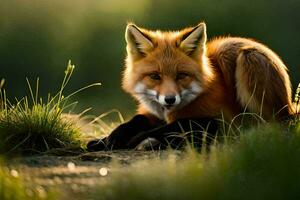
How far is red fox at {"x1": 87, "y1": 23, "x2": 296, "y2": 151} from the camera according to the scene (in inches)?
268

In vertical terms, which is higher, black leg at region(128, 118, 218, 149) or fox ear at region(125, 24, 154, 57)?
fox ear at region(125, 24, 154, 57)

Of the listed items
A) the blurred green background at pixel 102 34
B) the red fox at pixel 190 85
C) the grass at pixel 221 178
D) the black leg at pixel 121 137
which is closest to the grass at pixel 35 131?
the black leg at pixel 121 137

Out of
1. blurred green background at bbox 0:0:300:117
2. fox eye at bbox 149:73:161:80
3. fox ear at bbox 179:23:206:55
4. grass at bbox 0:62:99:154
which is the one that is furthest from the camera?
blurred green background at bbox 0:0:300:117

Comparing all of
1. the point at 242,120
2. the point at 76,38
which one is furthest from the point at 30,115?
the point at 76,38

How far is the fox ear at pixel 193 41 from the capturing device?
280 inches

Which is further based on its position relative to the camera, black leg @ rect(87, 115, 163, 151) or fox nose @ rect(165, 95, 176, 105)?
black leg @ rect(87, 115, 163, 151)

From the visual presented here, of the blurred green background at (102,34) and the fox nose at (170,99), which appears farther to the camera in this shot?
the blurred green background at (102,34)

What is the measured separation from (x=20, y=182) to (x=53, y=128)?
2.66m

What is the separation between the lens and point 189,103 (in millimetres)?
6980

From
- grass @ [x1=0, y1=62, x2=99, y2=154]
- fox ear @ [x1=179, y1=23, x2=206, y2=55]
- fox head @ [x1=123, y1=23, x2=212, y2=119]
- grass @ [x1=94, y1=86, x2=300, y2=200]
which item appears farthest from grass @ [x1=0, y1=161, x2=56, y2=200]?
fox ear @ [x1=179, y1=23, x2=206, y2=55]

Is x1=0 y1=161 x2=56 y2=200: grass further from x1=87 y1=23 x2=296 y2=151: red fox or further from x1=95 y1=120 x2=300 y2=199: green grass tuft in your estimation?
x1=87 y1=23 x2=296 y2=151: red fox

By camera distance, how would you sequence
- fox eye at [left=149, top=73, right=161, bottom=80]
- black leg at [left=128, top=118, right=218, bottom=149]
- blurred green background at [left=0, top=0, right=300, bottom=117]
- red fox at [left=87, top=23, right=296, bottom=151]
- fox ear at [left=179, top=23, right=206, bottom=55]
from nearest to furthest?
black leg at [left=128, top=118, right=218, bottom=149] < red fox at [left=87, top=23, right=296, bottom=151] < fox eye at [left=149, top=73, right=161, bottom=80] < fox ear at [left=179, top=23, right=206, bottom=55] < blurred green background at [left=0, top=0, right=300, bottom=117]

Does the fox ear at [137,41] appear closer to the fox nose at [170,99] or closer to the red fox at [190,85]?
the red fox at [190,85]

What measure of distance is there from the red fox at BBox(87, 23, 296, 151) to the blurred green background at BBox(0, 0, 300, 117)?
871cm
